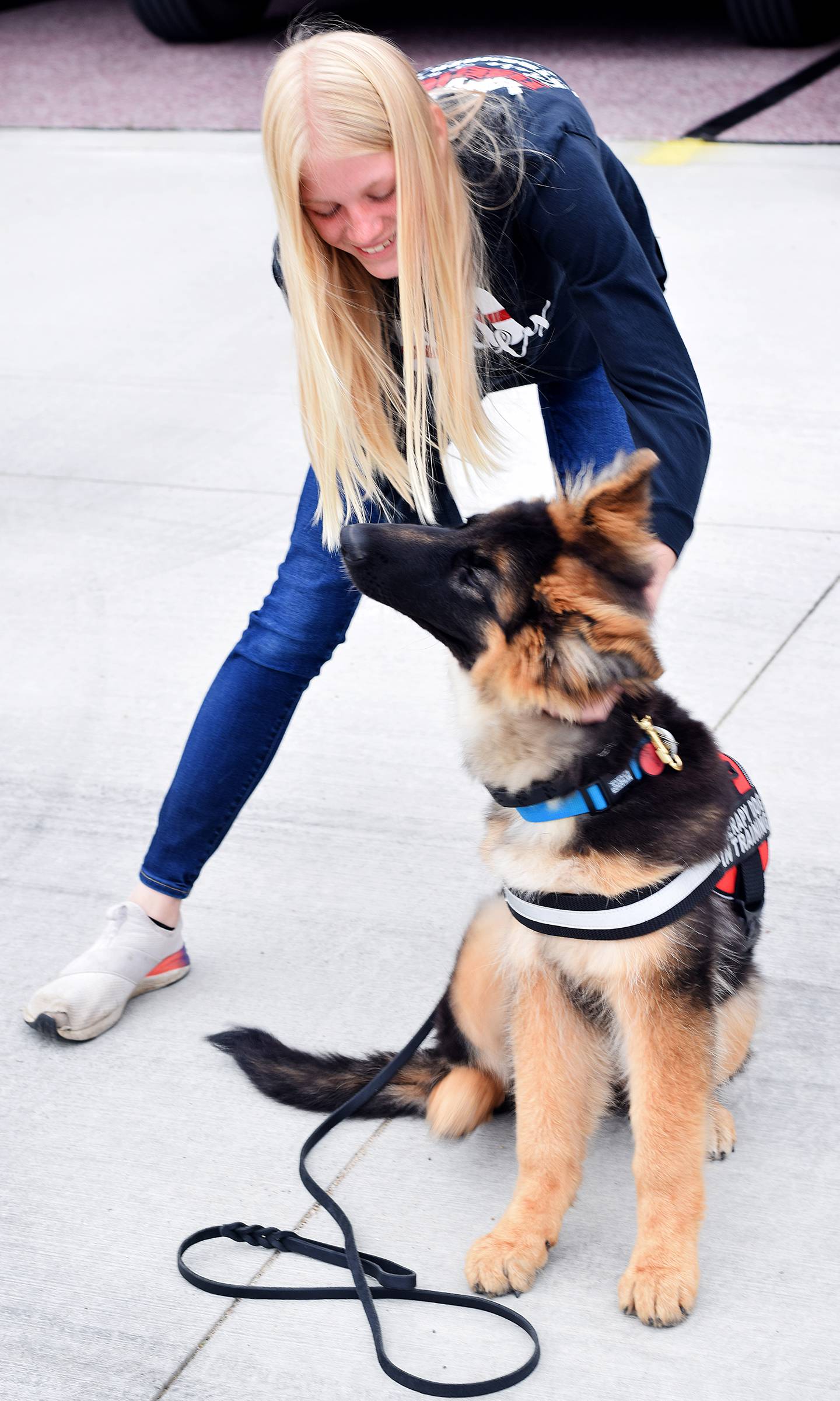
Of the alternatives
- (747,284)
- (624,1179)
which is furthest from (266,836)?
(747,284)

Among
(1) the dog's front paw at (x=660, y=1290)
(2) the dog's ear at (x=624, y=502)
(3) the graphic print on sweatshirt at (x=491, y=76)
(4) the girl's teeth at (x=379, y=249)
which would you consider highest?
(3) the graphic print on sweatshirt at (x=491, y=76)

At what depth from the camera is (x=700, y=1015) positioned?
2.31 meters

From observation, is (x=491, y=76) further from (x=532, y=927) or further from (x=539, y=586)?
(x=532, y=927)

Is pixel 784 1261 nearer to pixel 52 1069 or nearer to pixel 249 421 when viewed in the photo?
pixel 52 1069

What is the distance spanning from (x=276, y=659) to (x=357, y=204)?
959mm

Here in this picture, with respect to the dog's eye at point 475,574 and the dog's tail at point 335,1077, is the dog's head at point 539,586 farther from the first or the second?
the dog's tail at point 335,1077

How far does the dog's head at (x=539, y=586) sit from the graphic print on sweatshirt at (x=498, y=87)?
48cm

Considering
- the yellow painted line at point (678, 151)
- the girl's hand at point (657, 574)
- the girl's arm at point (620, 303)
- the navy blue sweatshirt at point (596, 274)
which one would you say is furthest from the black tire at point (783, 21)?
the girl's hand at point (657, 574)

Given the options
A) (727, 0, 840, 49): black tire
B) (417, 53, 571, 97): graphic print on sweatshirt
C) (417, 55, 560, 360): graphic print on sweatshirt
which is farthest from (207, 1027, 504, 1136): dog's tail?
(727, 0, 840, 49): black tire

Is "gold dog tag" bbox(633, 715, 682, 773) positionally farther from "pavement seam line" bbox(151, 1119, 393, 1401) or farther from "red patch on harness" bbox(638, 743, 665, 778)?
"pavement seam line" bbox(151, 1119, 393, 1401)

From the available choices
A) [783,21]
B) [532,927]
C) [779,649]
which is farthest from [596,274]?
[783,21]

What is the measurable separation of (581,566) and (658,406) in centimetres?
47

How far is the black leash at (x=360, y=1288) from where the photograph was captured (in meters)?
2.14

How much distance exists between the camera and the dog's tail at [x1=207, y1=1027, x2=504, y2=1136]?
8.95 ft
